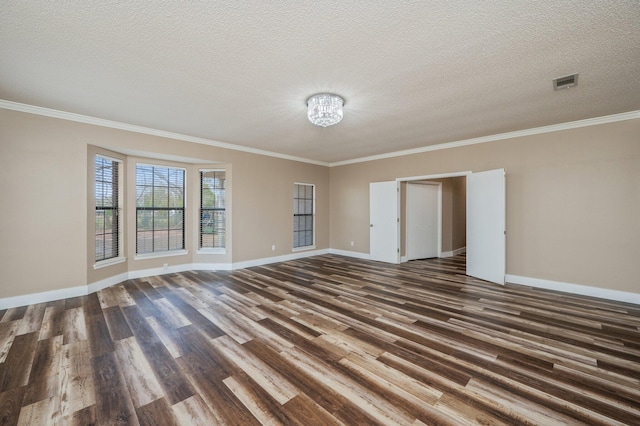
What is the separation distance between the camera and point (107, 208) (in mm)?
4492

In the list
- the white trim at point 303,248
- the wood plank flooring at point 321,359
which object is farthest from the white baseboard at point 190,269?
the white trim at point 303,248

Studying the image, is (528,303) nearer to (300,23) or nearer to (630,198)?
(630,198)

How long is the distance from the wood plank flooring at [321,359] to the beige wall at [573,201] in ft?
1.78

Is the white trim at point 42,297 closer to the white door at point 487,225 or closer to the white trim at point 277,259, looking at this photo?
the white trim at point 277,259

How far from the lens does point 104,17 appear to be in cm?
188

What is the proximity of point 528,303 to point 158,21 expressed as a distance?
5.39 m

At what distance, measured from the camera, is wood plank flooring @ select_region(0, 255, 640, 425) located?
1684mm

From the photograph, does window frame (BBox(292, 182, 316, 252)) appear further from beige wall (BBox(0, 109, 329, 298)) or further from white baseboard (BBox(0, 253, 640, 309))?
beige wall (BBox(0, 109, 329, 298))

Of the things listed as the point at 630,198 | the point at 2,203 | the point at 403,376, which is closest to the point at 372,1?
the point at 403,376

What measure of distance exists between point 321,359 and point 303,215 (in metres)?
5.18

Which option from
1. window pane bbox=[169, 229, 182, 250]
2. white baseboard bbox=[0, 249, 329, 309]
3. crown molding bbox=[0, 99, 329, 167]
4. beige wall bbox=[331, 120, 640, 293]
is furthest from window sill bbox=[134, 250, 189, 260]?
beige wall bbox=[331, 120, 640, 293]

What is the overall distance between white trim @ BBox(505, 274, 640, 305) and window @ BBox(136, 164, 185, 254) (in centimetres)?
677

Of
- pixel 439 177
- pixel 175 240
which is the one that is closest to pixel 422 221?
pixel 439 177

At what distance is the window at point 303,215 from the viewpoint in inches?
279
